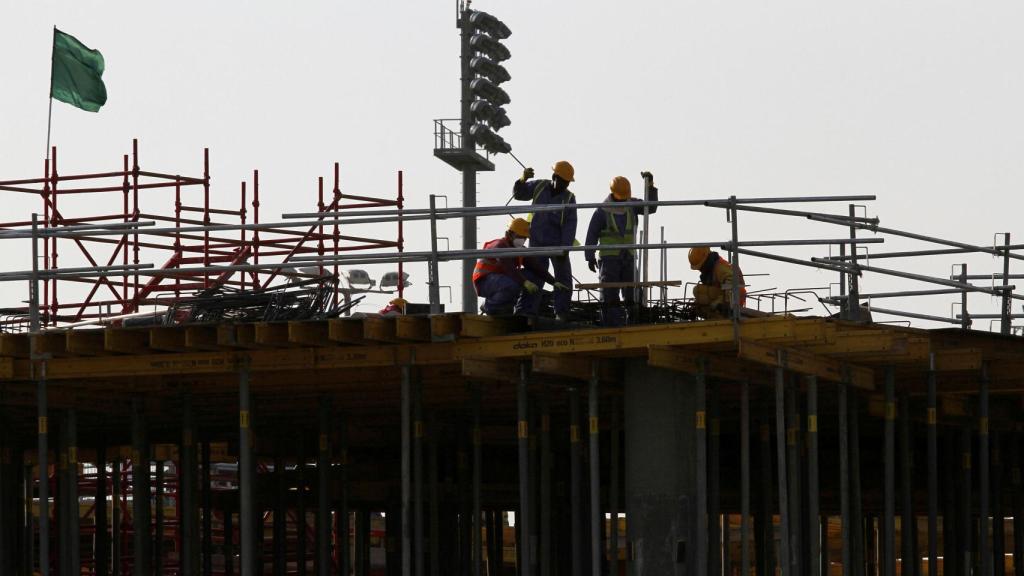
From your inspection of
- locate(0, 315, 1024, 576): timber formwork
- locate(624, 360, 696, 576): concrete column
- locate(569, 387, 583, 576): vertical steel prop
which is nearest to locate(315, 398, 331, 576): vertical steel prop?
locate(0, 315, 1024, 576): timber formwork

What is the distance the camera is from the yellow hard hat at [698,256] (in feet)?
75.2

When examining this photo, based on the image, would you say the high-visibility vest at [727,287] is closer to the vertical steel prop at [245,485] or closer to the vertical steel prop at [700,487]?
the vertical steel prop at [700,487]

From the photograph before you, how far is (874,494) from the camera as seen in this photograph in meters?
29.9

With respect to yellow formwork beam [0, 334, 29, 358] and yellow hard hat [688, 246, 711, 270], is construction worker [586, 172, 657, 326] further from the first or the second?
yellow formwork beam [0, 334, 29, 358]

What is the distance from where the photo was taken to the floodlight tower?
33844mm

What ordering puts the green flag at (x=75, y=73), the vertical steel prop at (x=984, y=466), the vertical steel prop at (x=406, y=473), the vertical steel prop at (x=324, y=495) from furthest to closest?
the green flag at (x=75, y=73) < the vertical steel prop at (x=324, y=495) < the vertical steel prop at (x=984, y=466) < the vertical steel prop at (x=406, y=473)

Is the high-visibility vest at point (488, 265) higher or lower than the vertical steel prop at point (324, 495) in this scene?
higher

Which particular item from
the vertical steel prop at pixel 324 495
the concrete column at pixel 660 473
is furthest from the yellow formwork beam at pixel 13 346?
the concrete column at pixel 660 473

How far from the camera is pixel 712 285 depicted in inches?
896

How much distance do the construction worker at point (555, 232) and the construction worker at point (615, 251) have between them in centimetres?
29

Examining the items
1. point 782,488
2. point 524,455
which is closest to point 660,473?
point 782,488

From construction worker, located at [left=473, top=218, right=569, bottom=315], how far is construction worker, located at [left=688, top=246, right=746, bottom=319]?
1.58 meters

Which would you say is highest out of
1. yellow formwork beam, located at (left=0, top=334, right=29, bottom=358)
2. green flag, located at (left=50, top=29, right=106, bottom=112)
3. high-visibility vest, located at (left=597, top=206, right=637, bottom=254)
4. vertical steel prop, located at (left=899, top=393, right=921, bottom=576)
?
green flag, located at (left=50, top=29, right=106, bottom=112)

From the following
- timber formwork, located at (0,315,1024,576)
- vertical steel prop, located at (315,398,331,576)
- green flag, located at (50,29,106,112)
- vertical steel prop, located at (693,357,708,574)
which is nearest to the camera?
vertical steel prop, located at (693,357,708,574)
